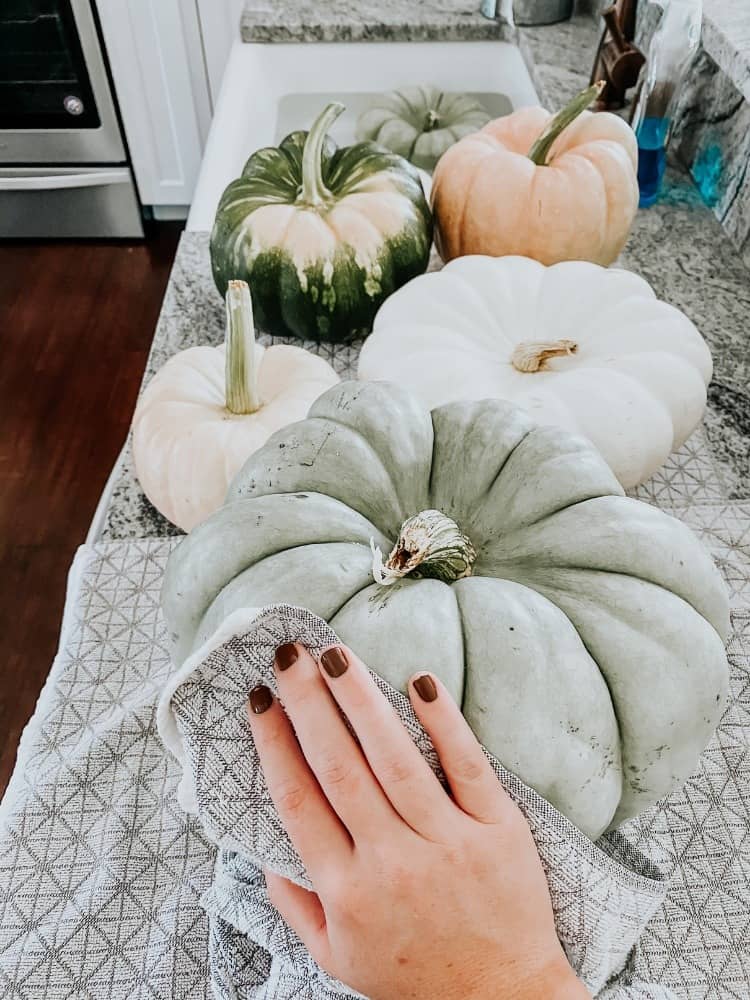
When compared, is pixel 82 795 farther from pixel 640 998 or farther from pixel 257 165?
pixel 257 165

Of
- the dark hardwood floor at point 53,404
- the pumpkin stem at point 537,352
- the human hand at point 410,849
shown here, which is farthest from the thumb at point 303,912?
the dark hardwood floor at point 53,404

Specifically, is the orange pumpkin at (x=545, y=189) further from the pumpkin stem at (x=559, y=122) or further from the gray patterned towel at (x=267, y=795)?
→ the gray patterned towel at (x=267, y=795)

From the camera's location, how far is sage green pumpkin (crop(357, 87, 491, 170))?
1.58 metres

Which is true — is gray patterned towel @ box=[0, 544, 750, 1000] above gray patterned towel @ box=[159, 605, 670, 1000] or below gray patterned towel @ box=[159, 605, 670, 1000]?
below

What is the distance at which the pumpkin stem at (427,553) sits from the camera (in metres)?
0.55

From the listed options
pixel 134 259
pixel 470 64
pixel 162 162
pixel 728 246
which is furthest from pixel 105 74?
pixel 728 246

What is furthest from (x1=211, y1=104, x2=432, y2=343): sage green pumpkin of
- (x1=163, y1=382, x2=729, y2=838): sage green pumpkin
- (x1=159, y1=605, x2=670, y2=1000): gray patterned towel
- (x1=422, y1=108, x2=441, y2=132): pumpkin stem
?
(x1=159, y1=605, x2=670, y2=1000): gray patterned towel

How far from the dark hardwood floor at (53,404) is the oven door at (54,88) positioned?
33cm

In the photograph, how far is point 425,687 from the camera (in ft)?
1.60

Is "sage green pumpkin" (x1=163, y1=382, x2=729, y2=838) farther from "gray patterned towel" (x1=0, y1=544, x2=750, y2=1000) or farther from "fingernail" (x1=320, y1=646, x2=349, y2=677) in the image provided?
"gray patterned towel" (x1=0, y1=544, x2=750, y2=1000)

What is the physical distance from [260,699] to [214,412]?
0.45m

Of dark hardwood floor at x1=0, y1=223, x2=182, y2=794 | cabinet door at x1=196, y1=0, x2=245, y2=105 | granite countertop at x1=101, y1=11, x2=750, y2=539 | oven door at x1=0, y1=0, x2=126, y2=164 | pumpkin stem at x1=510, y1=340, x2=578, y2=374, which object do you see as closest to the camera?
pumpkin stem at x1=510, y1=340, x2=578, y2=374

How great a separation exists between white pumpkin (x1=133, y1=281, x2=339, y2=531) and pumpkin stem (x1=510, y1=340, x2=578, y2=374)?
0.72ft

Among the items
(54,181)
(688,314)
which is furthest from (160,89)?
(688,314)
